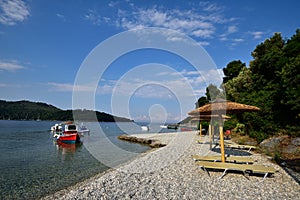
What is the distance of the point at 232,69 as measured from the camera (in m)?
33.2

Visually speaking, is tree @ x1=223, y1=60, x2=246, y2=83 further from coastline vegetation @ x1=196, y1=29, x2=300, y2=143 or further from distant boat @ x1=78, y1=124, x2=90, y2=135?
distant boat @ x1=78, y1=124, x2=90, y2=135

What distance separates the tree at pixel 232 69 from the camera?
1284 inches

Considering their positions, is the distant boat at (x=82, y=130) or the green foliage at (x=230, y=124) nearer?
the green foliage at (x=230, y=124)

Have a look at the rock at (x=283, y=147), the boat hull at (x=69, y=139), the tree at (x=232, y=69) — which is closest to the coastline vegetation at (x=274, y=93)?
the rock at (x=283, y=147)

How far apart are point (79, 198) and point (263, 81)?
1957 cm

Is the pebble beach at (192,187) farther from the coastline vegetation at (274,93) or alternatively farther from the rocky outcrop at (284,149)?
the coastline vegetation at (274,93)

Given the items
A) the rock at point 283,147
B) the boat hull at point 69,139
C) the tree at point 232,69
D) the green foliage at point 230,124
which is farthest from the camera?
the tree at point 232,69

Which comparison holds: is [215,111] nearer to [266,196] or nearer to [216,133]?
[266,196]

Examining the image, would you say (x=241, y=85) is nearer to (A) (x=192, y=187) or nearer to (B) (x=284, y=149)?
(B) (x=284, y=149)

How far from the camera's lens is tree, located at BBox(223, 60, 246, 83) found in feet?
107

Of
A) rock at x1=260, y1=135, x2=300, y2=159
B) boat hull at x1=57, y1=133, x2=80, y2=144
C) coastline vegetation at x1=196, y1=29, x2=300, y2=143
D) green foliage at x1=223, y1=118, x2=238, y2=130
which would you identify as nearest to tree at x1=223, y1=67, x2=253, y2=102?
coastline vegetation at x1=196, y1=29, x2=300, y2=143

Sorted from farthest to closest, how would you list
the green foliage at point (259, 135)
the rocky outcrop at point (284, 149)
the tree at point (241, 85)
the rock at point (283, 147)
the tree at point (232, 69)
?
the tree at point (232, 69) < the tree at point (241, 85) < the green foliage at point (259, 135) < the rock at point (283, 147) < the rocky outcrop at point (284, 149)

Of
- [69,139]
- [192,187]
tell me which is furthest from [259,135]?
[69,139]

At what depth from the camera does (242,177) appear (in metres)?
6.46
